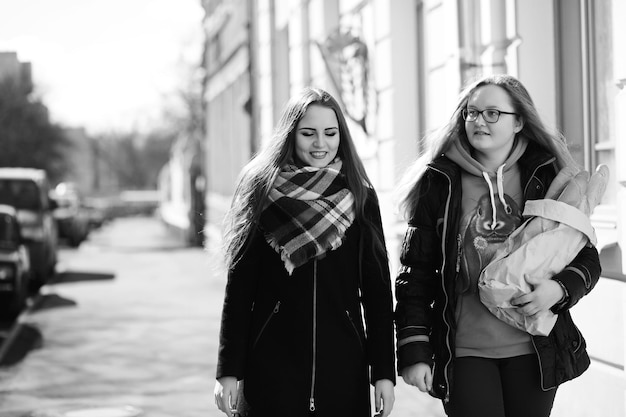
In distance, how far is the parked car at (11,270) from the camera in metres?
13.1

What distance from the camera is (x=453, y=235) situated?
3.47 m

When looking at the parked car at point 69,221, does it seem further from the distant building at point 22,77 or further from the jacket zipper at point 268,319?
the jacket zipper at point 268,319

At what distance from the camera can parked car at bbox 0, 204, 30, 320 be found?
13102 millimetres

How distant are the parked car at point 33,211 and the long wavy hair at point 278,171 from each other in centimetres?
1441

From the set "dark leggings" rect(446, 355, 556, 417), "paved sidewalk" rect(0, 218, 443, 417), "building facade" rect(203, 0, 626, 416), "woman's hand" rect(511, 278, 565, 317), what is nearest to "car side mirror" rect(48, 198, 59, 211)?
"paved sidewalk" rect(0, 218, 443, 417)

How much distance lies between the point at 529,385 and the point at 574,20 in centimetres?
344

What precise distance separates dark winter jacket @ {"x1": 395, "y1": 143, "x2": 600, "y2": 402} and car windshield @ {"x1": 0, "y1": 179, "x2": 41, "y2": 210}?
597 inches

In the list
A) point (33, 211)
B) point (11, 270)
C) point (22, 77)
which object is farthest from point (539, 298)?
point (22, 77)

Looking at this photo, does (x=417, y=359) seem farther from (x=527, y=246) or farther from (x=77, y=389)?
(x=77, y=389)

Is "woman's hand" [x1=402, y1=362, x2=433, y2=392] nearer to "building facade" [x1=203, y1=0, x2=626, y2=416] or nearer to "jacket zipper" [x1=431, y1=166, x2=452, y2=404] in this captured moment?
"jacket zipper" [x1=431, y1=166, x2=452, y2=404]

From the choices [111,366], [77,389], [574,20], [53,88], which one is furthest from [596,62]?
[53,88]

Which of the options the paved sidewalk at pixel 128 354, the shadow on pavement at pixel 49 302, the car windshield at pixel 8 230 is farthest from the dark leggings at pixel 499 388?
the shadow on pavement at pixel 49 302

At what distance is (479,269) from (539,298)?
258 mm

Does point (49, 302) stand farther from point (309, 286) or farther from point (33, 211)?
point (309, 286)
